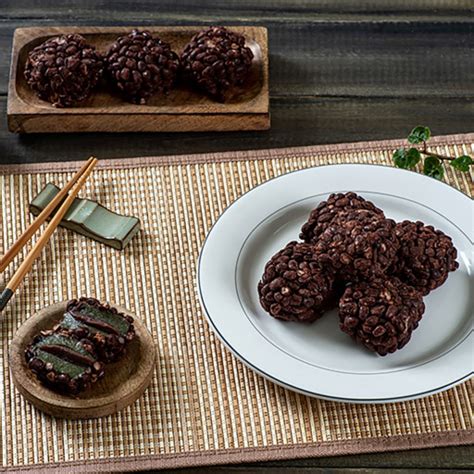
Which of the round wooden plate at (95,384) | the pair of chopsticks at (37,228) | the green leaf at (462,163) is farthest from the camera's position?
the green leaf at (462,163)

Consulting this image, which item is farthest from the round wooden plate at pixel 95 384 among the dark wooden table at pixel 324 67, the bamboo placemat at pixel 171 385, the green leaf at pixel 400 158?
the green leaf at pixel 400 158

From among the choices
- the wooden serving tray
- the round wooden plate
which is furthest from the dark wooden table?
the round wooden plate

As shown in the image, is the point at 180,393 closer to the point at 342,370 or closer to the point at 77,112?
the point at 342,370

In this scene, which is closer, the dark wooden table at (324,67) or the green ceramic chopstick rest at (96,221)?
the green ceramic chopstick rest at (96,221)

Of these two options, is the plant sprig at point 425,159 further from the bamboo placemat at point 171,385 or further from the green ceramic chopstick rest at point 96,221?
the green ceramic chopstick rest at point 96,221

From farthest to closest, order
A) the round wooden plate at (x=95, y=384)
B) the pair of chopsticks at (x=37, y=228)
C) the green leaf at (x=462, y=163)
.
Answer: the green leaf at (x=462, y=163), the pair of chopsticks at (x=37, y=228), the round wooden plate at (x=95, y=384)

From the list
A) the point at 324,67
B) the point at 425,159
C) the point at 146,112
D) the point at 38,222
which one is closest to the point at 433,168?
the point at 425,159
